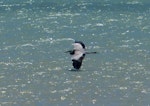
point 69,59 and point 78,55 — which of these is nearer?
point 78,55

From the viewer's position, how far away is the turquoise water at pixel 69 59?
74.8m

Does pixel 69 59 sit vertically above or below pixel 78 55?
below

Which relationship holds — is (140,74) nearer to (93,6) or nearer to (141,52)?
(141,52)

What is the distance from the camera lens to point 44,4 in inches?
6545

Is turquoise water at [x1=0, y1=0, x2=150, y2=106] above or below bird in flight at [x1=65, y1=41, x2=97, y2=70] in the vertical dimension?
below

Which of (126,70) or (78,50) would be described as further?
(126,70)

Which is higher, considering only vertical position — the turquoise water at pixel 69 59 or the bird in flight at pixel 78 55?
the bird in flight at pixel 78 55

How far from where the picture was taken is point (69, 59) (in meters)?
94.0

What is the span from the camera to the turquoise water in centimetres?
7475

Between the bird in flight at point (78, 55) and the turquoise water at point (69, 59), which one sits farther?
the turquoise water at point (69, 59)

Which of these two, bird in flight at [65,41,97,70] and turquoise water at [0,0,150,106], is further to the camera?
turquoise water at [0,0,150,106]

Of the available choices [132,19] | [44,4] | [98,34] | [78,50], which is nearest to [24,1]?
[44,4]

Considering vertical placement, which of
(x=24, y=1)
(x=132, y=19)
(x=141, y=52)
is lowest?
(x=24, y=1)

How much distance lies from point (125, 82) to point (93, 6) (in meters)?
76.7
